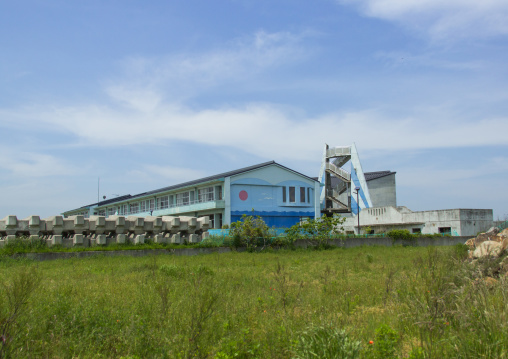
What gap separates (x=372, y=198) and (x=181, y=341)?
4997 cm

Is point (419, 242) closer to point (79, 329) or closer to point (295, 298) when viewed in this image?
point (295, 298)

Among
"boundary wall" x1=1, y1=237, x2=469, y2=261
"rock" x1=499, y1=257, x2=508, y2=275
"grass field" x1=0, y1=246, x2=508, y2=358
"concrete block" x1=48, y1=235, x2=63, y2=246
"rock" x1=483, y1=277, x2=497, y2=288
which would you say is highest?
"concrete block" x1=48, y1=235, x2=63, y2=246

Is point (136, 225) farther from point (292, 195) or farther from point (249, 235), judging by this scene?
point (292, 195)

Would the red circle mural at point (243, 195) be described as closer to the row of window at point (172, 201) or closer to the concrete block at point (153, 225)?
the row of window at point (172, 201)

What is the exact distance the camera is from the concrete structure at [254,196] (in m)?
40.2

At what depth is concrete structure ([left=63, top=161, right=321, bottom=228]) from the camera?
40156mm

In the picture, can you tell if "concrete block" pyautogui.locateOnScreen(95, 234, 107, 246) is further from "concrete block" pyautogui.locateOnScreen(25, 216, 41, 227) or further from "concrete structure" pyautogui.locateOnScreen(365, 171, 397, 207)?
"concrete structure" pyautogui.locateOnScreen(365, 171, 397, 207)

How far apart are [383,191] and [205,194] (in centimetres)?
2295

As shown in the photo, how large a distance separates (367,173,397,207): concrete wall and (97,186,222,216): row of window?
70.4 ft

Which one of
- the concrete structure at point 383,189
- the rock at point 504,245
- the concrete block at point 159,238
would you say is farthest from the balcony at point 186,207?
the rock at point 504,245

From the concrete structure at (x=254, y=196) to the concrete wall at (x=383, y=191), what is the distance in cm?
1063

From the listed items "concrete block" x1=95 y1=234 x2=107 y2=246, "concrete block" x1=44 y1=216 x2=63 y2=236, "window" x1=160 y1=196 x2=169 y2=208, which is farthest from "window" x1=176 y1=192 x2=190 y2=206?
"concrete block" x1=44 y1=216 x2=63 y2=236

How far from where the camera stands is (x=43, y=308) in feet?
18.7

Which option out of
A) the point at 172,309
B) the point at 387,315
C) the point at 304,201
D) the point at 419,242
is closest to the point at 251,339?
the point at 172,309
